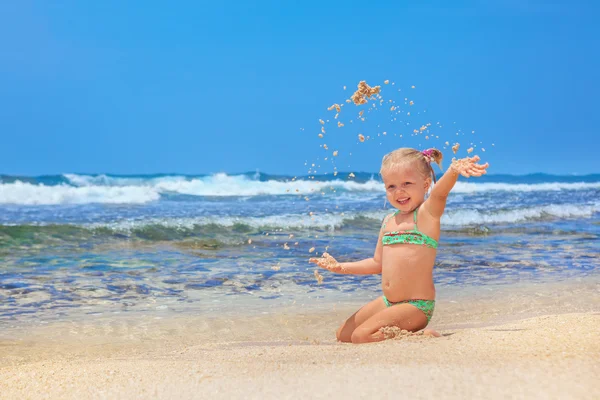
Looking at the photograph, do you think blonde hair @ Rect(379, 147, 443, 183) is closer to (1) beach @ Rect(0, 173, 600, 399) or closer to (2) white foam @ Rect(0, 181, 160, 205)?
(1) beach @ Rect(0, 173, 600, 399)

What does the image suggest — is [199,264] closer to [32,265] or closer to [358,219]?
[32,265]

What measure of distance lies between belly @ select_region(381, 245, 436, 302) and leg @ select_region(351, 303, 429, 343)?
0.26 feet

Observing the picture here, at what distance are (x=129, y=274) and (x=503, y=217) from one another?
32.7ft

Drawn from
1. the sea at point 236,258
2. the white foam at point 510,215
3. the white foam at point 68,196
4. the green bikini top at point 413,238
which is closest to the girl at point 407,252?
the green bikini top at point 413,238

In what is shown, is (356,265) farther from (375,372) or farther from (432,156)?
(375,372)

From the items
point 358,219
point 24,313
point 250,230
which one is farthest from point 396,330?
point 358,219

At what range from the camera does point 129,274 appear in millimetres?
6996

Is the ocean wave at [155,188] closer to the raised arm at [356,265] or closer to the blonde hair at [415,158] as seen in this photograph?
the raised arm at [356,265]

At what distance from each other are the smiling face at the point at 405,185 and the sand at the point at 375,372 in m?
0.79

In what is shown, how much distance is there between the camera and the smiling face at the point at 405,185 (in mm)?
3729

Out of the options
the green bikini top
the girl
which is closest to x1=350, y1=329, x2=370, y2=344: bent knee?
the girl

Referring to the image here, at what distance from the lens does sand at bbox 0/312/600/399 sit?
7.66 feet

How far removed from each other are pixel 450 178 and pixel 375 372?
51.1 inches

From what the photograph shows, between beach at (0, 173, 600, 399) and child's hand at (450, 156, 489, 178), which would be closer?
beach at (0, 173, 600, 399)
